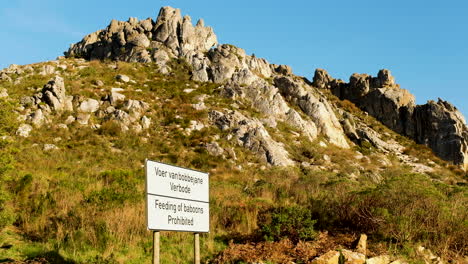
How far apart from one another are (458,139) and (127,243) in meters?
42.3

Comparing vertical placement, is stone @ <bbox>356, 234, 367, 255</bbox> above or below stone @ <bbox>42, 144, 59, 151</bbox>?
below

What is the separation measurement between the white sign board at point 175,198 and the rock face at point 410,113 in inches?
1600

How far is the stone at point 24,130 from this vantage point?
24.9m

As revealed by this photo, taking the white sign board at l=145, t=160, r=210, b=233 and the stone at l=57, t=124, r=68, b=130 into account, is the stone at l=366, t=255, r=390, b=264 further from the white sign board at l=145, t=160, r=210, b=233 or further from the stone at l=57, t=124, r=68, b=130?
the stone at l=57, t=124, r=68, b=130

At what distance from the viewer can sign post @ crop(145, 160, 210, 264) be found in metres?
6.23

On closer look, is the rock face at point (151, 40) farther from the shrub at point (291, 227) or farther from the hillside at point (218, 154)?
the shrub at point (291, 227)

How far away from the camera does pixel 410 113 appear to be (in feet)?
158

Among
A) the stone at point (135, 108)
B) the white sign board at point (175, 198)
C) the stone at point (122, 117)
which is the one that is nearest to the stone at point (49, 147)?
the stone at point (122, 117)

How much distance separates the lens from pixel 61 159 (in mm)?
21391

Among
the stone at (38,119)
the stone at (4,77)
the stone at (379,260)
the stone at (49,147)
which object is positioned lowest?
the stone at (379,260)

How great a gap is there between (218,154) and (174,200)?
20105mm

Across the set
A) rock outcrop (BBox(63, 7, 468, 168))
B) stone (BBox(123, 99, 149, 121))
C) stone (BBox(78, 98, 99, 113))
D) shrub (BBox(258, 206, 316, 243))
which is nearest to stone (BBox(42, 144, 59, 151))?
rock outcrop (BBox(63, 7, 468, 168))

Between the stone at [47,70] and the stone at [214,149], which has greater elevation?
the stone at [47,70]

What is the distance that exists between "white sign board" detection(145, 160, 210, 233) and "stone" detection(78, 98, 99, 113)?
2532 centimetres
